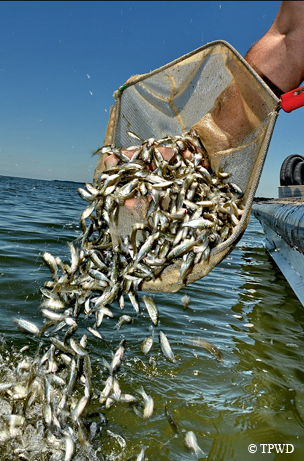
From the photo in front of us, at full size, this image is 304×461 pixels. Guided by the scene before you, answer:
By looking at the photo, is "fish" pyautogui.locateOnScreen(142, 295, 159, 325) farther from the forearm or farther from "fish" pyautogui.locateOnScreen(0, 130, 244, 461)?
the forearm

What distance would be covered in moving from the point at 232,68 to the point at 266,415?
3.54 meters

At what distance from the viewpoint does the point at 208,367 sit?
4.21 meters

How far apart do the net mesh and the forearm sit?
207 millimetres

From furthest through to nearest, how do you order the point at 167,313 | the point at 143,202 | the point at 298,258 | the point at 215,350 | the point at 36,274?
1. the point at 36,274
2. the point at 167,313
3. the point at 298,258
4. the point at 215,350
5. the point at 143,202

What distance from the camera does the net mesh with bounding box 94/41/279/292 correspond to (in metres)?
3.63

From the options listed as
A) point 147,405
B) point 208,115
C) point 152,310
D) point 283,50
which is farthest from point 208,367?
point 283,50

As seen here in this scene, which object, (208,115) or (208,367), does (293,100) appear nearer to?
(208,115)

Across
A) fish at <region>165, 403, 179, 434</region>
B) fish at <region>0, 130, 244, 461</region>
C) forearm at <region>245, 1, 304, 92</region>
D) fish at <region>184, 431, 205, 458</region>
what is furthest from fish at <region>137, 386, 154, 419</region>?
forearm at <region>245, 1, 304, 92</region>

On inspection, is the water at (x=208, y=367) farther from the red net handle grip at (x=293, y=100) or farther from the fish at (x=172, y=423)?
the red net handle grip at (x=293, y=100)

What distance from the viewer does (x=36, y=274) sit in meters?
6.96

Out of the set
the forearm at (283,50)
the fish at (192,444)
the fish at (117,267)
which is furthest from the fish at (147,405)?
the forearm at (283,50)

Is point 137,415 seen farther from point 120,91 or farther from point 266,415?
point 120,91

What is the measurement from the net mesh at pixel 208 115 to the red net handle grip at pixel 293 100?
0.33 ft

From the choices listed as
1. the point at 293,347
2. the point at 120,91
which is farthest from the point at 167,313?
the point at 120,91
